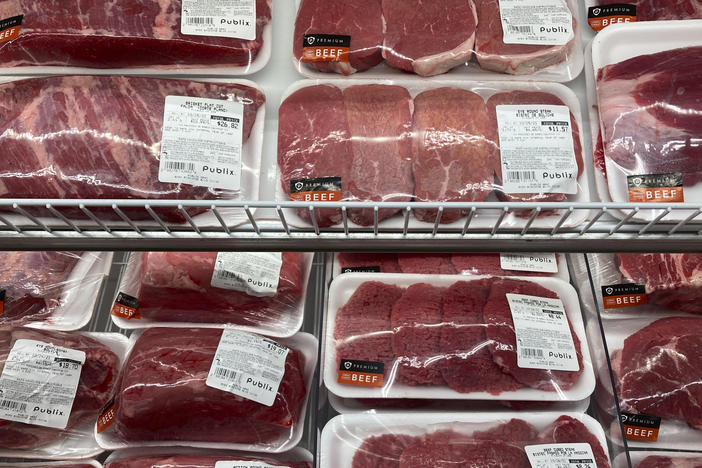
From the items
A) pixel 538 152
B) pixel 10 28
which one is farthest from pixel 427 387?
pixel 10 28

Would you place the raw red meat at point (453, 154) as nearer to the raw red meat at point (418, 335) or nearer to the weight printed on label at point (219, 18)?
the raw red meat at point (418, 335)

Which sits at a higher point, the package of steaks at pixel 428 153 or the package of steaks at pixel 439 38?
the package of steaks at pixel 439 38

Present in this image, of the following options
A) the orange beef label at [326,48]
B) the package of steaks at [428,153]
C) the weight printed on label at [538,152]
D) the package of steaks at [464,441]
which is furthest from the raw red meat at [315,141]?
the package of steaks at [464,441]

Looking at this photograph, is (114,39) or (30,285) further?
(30,285)

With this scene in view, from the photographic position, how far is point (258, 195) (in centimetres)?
143

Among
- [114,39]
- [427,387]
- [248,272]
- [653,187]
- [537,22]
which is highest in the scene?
[537,22]

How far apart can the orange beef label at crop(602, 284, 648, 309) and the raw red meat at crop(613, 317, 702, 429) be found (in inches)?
4.2

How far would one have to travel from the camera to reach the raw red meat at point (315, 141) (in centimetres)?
141

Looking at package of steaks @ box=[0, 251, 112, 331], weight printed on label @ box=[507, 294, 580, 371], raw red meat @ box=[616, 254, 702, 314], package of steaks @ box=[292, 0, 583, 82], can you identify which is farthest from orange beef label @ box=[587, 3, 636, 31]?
package of steaks @ box=[0, 251, 112, 331]

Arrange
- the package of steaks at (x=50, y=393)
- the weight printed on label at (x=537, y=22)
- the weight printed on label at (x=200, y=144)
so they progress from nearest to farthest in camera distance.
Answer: the weight printed on label at (x=200, y=144) → the weight printed on label at (x=537, y=22) → the package of steaks at (x=50, y=393)

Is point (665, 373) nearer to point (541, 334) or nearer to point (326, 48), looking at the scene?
point (541, 334)

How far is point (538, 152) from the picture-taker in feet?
4.42

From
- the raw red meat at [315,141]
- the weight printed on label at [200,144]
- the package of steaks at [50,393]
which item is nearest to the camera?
the weight printed on label at [200,144]

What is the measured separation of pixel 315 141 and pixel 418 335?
666 millimetres
